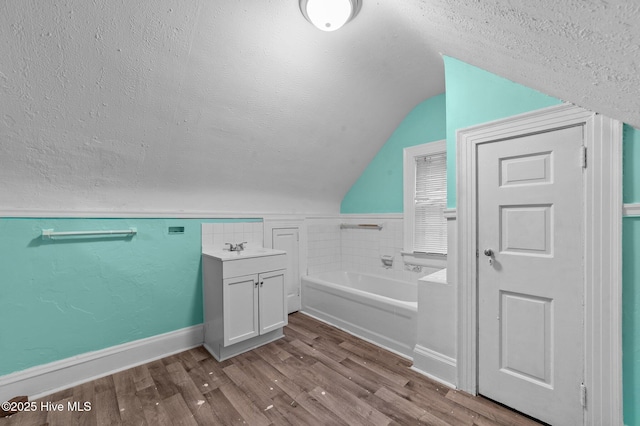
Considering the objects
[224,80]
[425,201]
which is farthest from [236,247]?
[425,201]

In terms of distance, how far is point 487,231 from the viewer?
5.92 ft

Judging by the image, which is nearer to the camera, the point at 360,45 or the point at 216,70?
the point at 216,70

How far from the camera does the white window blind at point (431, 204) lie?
2975 millimetres

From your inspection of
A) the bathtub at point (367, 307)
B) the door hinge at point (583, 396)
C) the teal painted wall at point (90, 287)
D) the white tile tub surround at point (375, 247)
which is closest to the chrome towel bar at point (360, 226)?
the white tile tub surround at point (375, 247)

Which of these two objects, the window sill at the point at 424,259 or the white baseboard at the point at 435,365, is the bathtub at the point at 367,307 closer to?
the white baseboard at the point at 435,365

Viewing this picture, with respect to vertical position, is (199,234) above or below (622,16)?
below

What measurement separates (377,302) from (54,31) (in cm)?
280

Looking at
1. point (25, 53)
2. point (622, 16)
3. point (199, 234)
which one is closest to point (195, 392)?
point (199, 234)

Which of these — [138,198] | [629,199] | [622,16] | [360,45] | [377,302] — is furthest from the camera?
[377,302]

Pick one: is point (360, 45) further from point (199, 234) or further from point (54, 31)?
point (199, 234)

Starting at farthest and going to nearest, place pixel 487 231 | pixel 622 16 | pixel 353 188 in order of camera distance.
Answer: pixel 353 188 → pixel 487 231 → pixel 622 16

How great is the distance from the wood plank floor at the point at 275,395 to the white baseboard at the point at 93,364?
7cm

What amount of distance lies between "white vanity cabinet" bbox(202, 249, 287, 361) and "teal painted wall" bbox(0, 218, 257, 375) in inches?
10.0

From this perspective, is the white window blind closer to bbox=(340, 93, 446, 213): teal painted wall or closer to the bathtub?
bbox=(340, 93, 446, 213): teal painted wall
